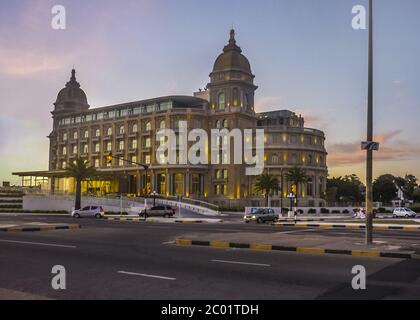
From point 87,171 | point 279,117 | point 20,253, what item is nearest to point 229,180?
point 279,117

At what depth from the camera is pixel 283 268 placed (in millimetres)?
12469

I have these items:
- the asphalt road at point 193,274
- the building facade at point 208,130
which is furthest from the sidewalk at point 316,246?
the building facade at point 208,130

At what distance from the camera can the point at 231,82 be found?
92.6 meters

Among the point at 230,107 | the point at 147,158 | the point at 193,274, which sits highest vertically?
the point at 230,107

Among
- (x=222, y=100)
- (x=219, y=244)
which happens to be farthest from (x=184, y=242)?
(x=222, y=100)

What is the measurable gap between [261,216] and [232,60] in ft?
185

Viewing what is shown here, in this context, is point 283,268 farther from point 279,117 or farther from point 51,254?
point 279,117

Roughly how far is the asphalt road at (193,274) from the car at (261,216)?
2660cm

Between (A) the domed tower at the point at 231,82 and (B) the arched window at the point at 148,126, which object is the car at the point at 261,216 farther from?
(B) the arched window at the point at 148,126

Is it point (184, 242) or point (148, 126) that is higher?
point (148, 126)

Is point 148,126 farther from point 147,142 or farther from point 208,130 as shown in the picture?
point 208,130

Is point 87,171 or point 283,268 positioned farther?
point 87,171

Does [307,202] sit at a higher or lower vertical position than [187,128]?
lower
